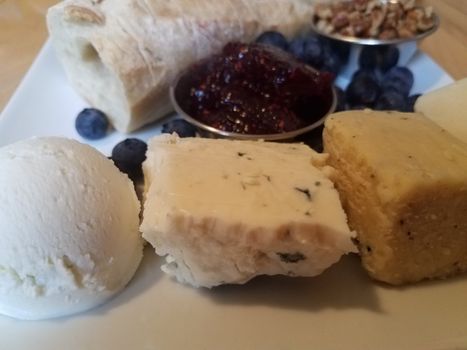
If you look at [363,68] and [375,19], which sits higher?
[375,19]

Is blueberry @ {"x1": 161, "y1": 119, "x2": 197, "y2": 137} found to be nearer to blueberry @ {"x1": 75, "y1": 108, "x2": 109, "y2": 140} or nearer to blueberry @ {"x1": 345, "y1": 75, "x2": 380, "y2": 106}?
blueberry @ {"x1": 75, "y1": 108, "x2": 109, "y2": 140}

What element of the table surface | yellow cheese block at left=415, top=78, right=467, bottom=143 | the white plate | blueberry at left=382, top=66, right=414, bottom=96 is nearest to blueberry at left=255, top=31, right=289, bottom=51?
blueberry at left=382, top=66, right=414, bottom=96

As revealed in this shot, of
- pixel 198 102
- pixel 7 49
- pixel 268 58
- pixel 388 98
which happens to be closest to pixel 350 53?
pixel 388 98

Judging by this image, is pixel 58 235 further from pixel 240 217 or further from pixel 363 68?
pixel 363 68

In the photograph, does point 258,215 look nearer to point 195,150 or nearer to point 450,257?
point 195,150

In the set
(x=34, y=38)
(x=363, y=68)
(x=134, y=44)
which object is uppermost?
(x=134, y=44)

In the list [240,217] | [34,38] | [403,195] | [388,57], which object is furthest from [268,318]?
[34,38]
